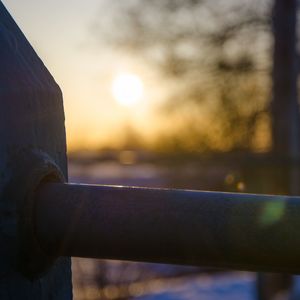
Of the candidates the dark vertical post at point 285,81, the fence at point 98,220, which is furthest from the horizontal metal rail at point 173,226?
the dark vertical post at point 285,81

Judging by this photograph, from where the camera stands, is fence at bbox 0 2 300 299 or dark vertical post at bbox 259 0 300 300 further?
dark vertical post at bbox 259 0 300 300

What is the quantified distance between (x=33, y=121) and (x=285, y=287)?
5.91 m

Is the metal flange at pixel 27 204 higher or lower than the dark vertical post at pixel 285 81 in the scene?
lower

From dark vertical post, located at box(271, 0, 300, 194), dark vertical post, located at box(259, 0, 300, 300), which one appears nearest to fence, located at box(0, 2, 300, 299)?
dark vertical post, located at box(259, 0, 300, 300)

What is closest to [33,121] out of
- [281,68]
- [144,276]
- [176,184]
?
[281,68]

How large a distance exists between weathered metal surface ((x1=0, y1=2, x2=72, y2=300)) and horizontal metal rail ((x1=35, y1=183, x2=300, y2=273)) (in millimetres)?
32

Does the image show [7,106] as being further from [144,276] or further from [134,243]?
[144,276]

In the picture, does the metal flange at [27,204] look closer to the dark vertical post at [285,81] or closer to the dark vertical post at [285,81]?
the dark vertical post at [285,81]

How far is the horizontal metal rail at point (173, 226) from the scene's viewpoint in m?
0.58

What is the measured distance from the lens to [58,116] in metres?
0.76

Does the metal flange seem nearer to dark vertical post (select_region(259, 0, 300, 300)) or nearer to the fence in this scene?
the fence

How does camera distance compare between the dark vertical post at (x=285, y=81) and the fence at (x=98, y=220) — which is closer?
the fence at (x=98, y=220)

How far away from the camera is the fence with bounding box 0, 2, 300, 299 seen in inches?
23.0

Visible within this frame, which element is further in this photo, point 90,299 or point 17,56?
point 90,299
